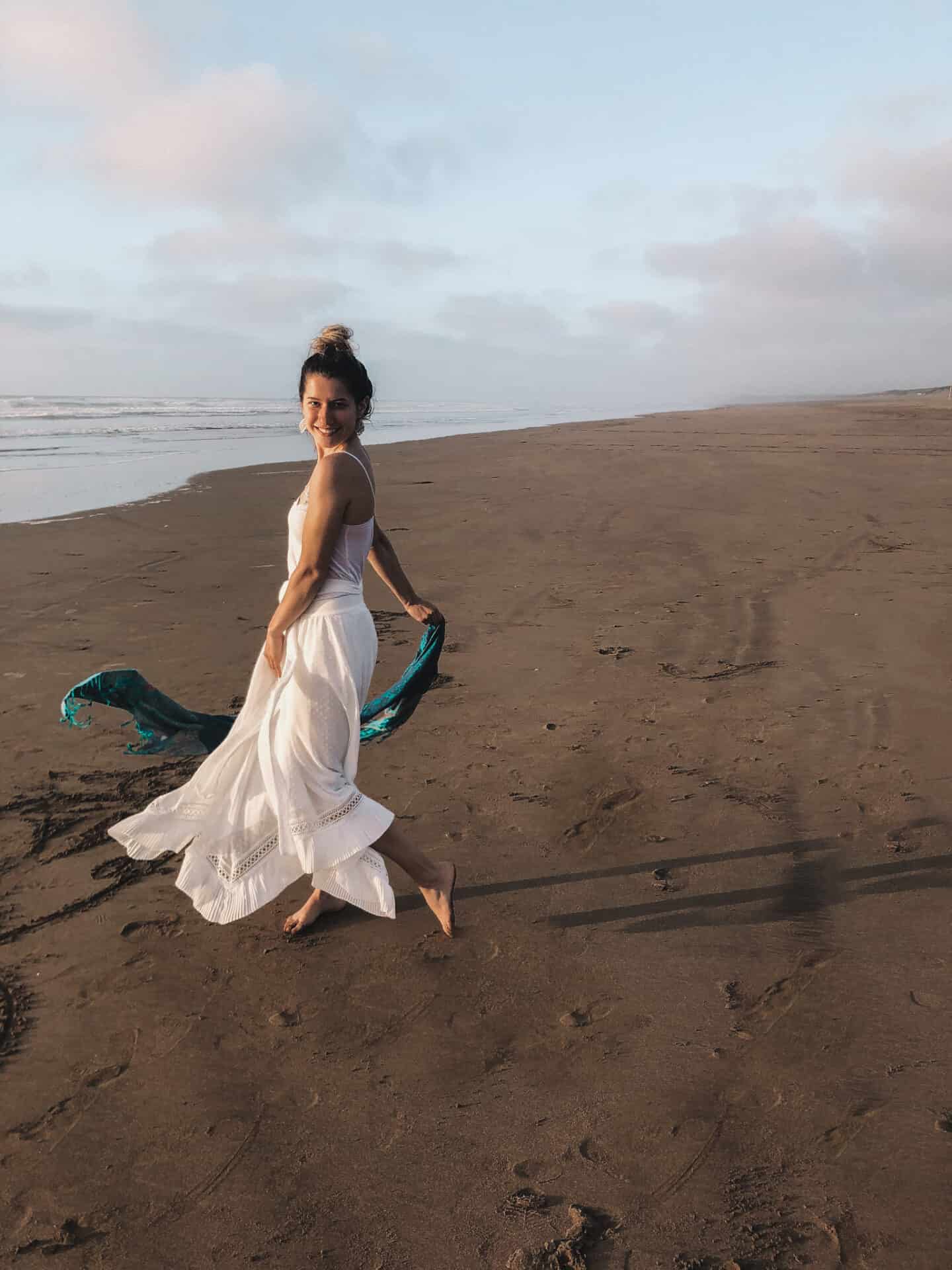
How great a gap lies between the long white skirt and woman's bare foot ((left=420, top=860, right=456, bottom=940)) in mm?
265

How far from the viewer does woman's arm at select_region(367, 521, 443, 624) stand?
10.9 ft

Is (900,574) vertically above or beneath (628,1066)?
above

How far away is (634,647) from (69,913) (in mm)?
3812

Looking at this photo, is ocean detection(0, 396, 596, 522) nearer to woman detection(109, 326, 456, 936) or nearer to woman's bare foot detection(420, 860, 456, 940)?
woman detection(109, 326, 456, 936)

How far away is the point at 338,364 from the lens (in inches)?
113

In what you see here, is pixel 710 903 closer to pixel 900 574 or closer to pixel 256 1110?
pixel 256 1110

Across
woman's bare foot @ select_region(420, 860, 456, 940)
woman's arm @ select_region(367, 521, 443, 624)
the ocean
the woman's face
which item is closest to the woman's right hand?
woman's arm @ select_region(367, 521, 443, 624)

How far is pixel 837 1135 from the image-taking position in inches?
87.8

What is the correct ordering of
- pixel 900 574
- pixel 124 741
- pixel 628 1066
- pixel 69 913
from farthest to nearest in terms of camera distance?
1. pixel 900 574
2. pixel 124 741
3. pixel 69 913
4. pixel 628 1066

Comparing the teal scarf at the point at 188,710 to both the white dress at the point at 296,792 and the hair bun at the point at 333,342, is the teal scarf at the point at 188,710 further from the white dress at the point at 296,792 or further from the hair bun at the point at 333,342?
the hair bun at the point at 333,342

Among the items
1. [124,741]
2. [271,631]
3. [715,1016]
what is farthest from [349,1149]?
[124,741]

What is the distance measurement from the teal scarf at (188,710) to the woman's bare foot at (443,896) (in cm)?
56

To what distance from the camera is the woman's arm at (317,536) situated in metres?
2.78

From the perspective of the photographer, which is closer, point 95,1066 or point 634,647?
point 95,1066
